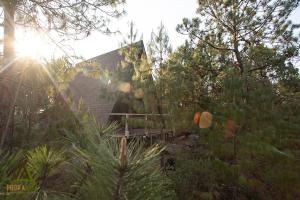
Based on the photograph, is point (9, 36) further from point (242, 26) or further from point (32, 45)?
point (242, 26)

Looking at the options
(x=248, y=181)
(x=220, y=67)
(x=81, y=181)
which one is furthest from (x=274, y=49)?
(x=81, y=181)

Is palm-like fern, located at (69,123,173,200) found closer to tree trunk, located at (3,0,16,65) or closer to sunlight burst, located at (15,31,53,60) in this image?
sunlight burst, located at (15,31,53,60)

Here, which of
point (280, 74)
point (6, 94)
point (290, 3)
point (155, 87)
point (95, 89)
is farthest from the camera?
point (95, 89)

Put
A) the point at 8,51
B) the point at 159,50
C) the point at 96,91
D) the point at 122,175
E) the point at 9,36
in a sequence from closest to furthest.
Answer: the point at 122,175 < the point at 8,51 < the point at 9,36 < the point at 159,50 < the point at 96,91

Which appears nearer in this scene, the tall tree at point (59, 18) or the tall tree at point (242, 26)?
the tall tree at point (59, 18)

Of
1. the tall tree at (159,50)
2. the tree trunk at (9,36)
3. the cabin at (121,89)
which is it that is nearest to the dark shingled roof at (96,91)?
the cabin at (121,89)

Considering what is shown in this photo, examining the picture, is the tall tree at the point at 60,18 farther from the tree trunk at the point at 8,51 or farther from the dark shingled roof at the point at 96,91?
the dark shingled roof at the point at 96,91

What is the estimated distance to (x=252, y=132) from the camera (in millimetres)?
5590

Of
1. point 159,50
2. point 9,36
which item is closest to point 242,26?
point 159,50

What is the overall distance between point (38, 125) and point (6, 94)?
919mm

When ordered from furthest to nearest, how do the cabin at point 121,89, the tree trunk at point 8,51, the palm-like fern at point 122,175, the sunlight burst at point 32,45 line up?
the cabin at point 121,89
the sunlight burst at point 32,45
the tree trunk at point 8,51
the palm-like fern at point 122,175

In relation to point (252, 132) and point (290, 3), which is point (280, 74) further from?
point (252, 132)

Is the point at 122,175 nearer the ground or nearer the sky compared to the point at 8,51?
nearer the ground

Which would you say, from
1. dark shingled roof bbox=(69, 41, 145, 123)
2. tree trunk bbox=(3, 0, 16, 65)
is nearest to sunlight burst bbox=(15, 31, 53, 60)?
tree trunk bbox=(3, 0, 16, 65)
